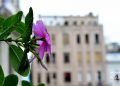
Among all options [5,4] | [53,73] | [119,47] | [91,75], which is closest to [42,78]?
[53,73]

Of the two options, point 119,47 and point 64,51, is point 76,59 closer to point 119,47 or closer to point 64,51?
point 64,51

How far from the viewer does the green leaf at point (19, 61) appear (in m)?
0.91

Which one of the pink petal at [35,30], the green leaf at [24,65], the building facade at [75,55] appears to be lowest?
the green leaf at [24,65]

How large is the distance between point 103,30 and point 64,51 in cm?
345

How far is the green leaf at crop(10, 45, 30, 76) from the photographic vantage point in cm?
91

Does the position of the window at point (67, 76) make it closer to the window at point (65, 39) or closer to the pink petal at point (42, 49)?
the window at point (65, 39)

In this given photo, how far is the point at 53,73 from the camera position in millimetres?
38906

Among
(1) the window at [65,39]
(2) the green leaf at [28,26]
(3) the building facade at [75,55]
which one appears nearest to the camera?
(2) the green leaf at [28,26]

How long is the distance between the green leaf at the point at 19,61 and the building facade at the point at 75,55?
3736 centimetres

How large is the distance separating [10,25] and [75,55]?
127ft

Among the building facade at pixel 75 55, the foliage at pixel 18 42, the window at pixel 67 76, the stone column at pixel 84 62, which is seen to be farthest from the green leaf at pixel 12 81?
the window at pixel 67 76

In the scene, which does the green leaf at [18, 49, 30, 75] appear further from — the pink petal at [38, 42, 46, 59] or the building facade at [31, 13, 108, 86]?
the building facade at [31, 13, 108, 86]

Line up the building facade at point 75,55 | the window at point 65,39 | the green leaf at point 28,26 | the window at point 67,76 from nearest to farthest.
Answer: the green leaf at point 28,26 < the building facade at point 75,55 < the window at point 67,76 < the window at point 65,39

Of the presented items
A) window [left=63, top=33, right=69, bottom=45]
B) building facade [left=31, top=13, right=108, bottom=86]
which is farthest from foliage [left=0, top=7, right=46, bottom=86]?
window [left=63, top=33, right=69, bottom=45]
